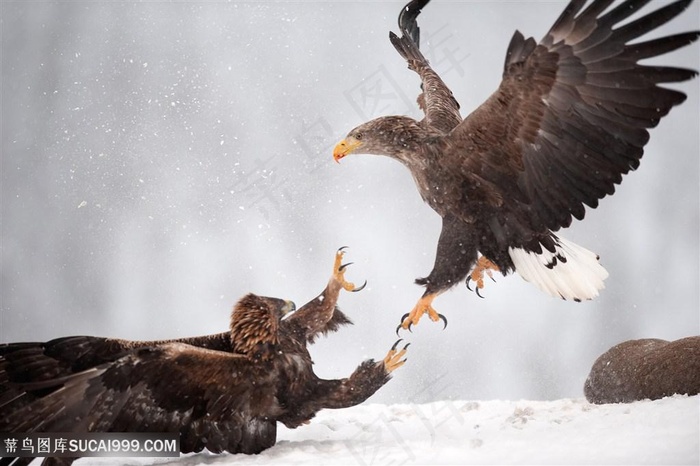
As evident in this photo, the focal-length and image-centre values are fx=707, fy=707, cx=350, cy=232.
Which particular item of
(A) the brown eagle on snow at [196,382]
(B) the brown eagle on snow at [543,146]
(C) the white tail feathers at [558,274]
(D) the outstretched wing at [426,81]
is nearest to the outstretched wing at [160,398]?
(A) the brown eagle on snow at [196,382]

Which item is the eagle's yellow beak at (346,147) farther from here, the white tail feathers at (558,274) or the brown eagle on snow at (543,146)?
the white tail feathers at (558,274)

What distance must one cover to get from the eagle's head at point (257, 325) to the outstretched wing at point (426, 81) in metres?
1.54

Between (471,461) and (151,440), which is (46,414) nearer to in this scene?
(151,440)

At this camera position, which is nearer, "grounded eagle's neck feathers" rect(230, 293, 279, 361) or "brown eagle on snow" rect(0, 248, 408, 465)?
"brown eagle on snow" rect(0, 248, 408, 465)

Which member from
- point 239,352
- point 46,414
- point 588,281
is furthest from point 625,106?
point 46,414

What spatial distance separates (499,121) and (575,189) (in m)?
0.57

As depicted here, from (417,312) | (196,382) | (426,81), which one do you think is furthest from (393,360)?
(426,81)

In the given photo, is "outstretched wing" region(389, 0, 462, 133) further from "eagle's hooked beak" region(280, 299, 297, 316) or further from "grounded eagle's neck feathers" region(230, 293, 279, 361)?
"grounded eagle's neck feathers" region(230, 293, 279, 361)

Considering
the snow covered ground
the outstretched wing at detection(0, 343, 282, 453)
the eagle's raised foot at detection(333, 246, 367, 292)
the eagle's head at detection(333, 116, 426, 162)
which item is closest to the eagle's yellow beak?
the eagle's head at detection(333, 116, 426, 162)

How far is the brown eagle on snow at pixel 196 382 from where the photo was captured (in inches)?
141

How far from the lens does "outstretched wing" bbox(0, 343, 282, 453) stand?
11.7ft

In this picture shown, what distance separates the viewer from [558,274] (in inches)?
171

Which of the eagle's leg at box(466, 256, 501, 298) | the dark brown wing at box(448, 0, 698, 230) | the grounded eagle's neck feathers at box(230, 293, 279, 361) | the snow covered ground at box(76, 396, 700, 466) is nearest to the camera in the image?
the snow covered ground at box(76, 396, 700, 466)

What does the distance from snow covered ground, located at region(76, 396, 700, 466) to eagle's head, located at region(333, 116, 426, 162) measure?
1696 millimetres
